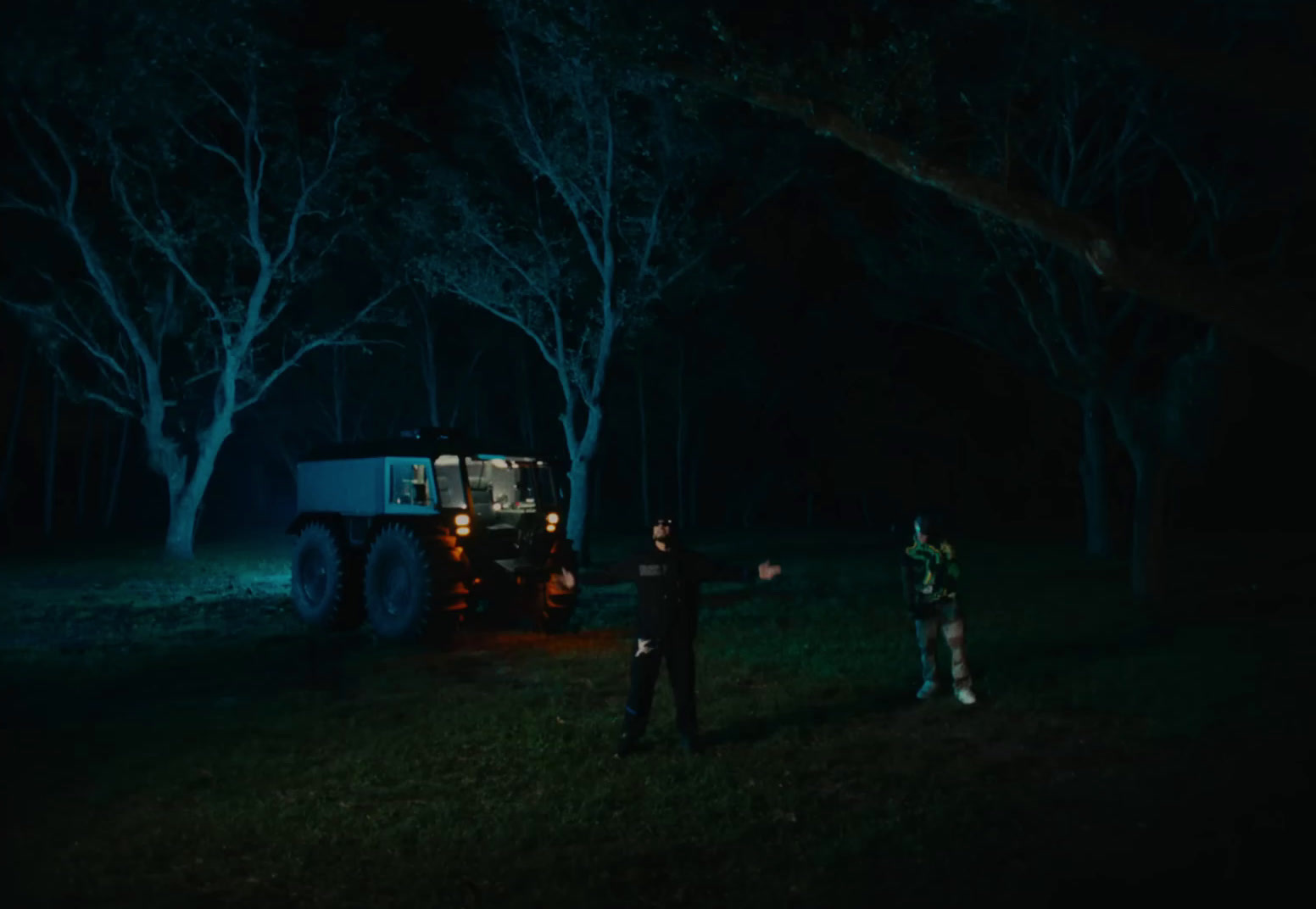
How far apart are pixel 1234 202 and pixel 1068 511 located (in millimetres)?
36545

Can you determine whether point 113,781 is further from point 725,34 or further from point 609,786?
point 725,34

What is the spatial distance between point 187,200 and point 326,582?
18.0 metres

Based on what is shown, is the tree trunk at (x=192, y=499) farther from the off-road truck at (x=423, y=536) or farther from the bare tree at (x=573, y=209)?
the off-road truck at (x=423, y=536)

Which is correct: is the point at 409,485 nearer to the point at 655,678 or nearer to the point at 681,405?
the point at 655,678

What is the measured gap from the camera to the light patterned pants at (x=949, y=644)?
1079 cm

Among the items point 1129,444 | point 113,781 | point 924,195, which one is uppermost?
point 924,195

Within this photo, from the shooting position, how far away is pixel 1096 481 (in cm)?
2989

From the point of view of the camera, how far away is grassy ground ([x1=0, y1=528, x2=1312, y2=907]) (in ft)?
20.8

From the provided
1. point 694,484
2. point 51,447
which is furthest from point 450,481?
point 694,484

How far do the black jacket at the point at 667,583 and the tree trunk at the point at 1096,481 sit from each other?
74.6ft

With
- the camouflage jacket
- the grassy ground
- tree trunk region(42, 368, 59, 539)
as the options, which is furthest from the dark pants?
tree trunk region(42, 368, 59, 539)

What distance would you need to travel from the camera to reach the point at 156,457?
1248 inches

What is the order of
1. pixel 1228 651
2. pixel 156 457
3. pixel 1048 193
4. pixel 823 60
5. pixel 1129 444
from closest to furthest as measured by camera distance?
pixel 823 60, pixel 1228 651, pixel 1129 444, pixel 1048 193, pixel 156 457

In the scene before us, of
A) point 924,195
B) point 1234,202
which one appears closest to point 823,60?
point 1234,202
